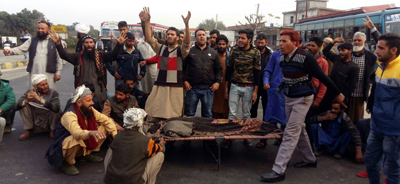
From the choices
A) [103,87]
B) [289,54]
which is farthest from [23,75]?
[289,54]

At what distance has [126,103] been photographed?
4.89 metres

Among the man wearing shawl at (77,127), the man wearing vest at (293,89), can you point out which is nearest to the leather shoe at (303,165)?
the man wearing vest at (293,89)

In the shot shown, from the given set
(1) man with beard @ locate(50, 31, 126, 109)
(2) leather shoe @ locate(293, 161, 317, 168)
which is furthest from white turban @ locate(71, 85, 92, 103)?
(2) leather shoe @ locate(293, 161, 317, 168)

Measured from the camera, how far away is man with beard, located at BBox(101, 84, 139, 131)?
4.73 metres

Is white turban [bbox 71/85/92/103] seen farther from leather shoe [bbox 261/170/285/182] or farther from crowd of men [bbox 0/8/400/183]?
leather shoe [bbox 261/170/285/182]

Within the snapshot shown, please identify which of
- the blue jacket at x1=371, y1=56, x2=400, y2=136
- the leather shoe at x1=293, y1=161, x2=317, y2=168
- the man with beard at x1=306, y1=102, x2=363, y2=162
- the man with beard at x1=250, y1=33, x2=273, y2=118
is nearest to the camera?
the blue jacket at x1=371, y1=56, x2=400, y2=136

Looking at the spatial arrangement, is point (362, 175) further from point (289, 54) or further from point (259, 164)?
point (289, 54)

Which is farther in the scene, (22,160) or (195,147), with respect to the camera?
(195,147)

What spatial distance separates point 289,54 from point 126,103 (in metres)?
2.53

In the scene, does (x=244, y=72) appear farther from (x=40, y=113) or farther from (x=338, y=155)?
(x=40, y=113)

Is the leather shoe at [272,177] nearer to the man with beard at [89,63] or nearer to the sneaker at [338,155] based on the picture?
the sneaker at [338,155]

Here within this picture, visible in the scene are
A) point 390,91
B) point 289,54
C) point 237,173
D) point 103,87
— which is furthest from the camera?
point 103,87

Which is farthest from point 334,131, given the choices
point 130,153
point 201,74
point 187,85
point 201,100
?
point 130,153

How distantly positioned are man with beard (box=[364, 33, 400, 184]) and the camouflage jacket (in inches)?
76.2
